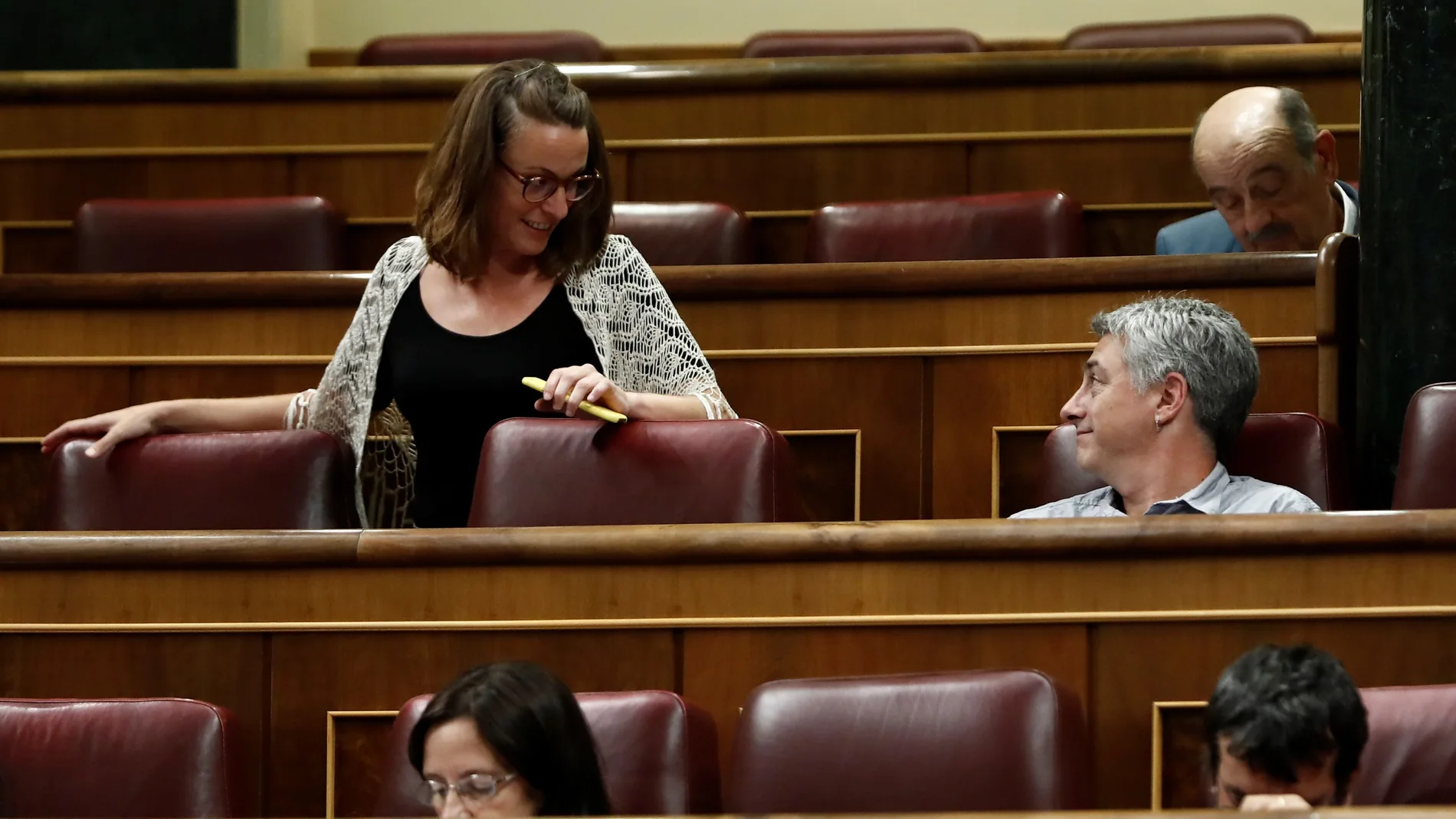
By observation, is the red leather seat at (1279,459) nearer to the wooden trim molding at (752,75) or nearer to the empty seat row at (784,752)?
the empty seat row at (784,752)

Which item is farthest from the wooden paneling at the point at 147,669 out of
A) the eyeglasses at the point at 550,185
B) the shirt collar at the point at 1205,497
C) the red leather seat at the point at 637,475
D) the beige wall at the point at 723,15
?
the beige wall at the point at 723,15

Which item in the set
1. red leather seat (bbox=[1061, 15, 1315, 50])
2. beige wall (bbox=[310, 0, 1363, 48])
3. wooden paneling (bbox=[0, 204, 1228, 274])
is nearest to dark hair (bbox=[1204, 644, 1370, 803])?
wooden paneling (bbox=[0, 204, 1228, 274])

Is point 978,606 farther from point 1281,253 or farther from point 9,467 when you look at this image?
point 9,467

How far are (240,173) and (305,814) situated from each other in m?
0.58

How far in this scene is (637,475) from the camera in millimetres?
633

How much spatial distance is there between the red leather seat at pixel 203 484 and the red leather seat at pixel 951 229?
35 cm

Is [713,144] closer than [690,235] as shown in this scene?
No

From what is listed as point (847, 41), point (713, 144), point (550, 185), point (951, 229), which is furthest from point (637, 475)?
point (847, 41)

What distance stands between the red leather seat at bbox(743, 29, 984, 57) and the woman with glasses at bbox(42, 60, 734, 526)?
0.56 metres

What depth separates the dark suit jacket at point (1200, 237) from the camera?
89 cm

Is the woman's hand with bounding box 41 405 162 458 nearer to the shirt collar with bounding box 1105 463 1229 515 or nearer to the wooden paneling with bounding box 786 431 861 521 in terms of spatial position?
the wooden paneling with bounding box 786 431 861 521

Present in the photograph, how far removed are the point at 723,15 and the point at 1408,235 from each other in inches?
32.9

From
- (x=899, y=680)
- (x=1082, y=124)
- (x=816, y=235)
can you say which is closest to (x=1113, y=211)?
(x=1082, y=124)

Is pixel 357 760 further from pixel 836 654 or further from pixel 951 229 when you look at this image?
pixel 951 229
